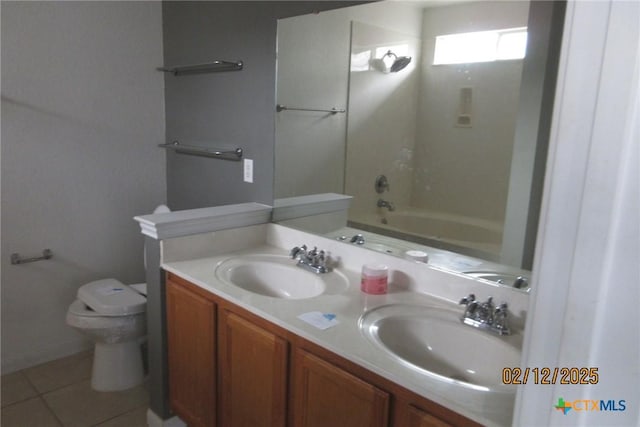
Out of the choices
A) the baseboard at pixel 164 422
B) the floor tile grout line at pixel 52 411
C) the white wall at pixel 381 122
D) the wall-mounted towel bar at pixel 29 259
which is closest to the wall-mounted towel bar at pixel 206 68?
the white wall at pixel 381 122

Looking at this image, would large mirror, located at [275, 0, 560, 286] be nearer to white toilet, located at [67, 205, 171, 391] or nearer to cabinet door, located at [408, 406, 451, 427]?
cabinet door, located at [408, 406, 451, 427]

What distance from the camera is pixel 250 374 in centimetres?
155

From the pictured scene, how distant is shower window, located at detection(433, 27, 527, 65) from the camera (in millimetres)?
1416

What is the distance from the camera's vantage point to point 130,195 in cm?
279

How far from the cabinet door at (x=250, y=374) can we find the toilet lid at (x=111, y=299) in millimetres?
770

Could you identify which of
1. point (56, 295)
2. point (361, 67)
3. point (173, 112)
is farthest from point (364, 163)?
point (56, 295)

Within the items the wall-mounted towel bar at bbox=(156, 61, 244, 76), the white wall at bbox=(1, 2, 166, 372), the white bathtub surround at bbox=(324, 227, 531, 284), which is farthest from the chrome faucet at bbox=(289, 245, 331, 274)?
the white wall at bbox=(1, 2, 166, 372)

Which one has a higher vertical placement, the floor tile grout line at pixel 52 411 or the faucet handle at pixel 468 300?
the faucet handle at pixel 468 300

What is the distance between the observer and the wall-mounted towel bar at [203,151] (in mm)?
2354

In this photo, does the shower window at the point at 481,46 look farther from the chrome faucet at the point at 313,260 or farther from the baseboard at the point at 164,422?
the baseboard at the point at 164,422

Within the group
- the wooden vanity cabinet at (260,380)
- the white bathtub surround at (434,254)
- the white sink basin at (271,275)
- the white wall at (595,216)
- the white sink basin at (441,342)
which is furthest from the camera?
the white sink basin at (271,275)

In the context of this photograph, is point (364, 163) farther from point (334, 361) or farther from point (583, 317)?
point (583, 317)

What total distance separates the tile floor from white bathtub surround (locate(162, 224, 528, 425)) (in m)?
0.88

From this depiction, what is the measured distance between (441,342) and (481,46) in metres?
0.98
